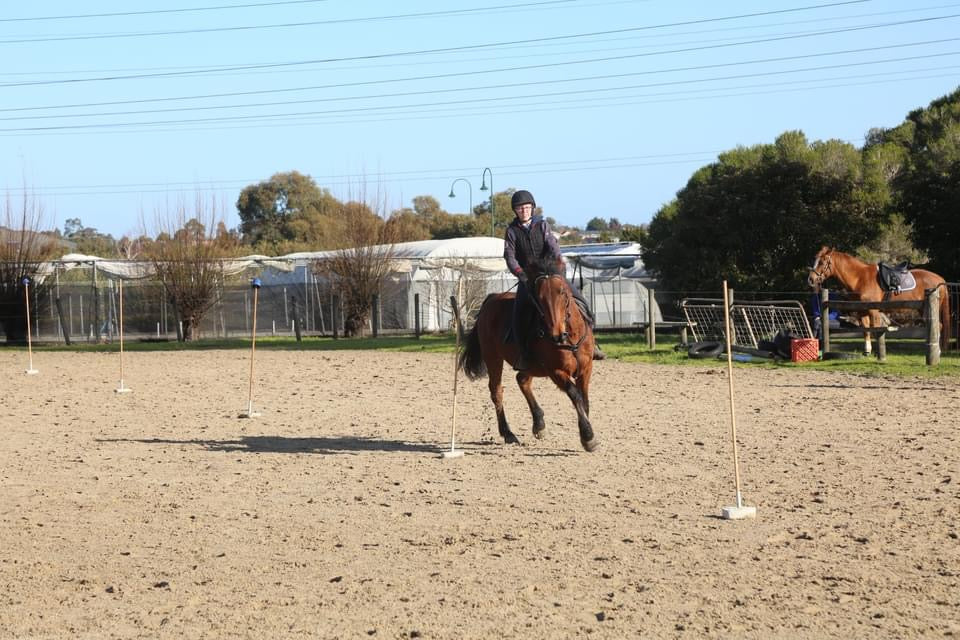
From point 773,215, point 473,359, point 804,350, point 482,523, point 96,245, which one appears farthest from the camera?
point 96,245

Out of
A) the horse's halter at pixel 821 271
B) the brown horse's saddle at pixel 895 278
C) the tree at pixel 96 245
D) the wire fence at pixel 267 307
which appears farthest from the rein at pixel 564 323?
the tree at pixel 96 245

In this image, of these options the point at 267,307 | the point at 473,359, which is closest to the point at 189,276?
the point at 267,307

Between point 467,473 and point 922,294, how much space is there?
51.8 ft

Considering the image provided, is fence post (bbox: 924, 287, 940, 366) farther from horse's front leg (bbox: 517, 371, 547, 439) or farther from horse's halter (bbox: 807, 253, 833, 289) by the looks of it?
horse's front leg (bbox: 517, 371, 547, 439)

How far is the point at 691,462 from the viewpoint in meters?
10.5

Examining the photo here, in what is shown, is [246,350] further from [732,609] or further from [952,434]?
[732,609]

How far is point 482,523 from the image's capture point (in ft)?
26.5

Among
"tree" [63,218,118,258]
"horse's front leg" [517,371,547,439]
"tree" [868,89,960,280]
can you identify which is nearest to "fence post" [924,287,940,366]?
"tree" [868,89,960,280]

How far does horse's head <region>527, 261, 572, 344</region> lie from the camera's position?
10.6 meters

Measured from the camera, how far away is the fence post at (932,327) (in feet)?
65.3

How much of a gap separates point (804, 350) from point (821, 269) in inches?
66.8

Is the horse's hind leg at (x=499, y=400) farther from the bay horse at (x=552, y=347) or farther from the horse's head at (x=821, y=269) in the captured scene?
the horse's head at (x=821, y=269)

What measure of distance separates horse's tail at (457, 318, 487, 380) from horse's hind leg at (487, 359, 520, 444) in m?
0.42

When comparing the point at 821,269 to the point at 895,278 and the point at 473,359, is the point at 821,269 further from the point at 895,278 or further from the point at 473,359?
the point at 473,359
